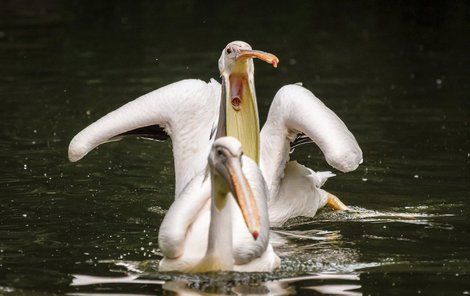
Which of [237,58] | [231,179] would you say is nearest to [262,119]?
[237,58]

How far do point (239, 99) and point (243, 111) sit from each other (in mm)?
86

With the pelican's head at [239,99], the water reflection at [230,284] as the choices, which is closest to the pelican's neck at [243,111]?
the pelican's head at [239,99]

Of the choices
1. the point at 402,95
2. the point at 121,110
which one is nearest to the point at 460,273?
the point at 121,110

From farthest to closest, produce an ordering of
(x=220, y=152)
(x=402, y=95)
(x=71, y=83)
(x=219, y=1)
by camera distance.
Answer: (x=219, y=1), (x=71, y=83), (x=402, y=95), (x=220, y=152)

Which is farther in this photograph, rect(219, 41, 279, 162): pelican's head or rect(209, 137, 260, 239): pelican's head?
rect(219, 41, 279, 162): pelican's head

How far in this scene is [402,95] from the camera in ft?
41.0

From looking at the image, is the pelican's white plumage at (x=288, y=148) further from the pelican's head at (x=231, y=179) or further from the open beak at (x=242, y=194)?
the open beak at (x=242, y=194)

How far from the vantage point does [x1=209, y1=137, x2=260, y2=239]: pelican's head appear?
227 inches

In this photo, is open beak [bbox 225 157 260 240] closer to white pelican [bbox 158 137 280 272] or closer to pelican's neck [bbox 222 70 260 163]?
white pelican [bbox 158 137 280 272]

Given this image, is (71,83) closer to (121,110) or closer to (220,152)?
(121,110)

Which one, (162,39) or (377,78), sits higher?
(162,39)

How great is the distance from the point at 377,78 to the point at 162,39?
4.78 meters

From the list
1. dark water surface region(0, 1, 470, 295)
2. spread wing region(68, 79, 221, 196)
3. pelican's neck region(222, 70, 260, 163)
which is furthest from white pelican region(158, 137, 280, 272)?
spread wing region(68, 79, 221, 196)

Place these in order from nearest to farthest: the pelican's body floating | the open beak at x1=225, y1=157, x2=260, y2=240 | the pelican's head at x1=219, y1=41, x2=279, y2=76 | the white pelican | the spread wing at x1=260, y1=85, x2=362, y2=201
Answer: the open beak at x1=225, y1=157, x2=260, y2=240
the white pelican
the pelican's body floating
the pelican's head at x1=219, y1=41, x2=279, y2=76
the spread wing at x1=260, y1=85, x2=362, y2=201
